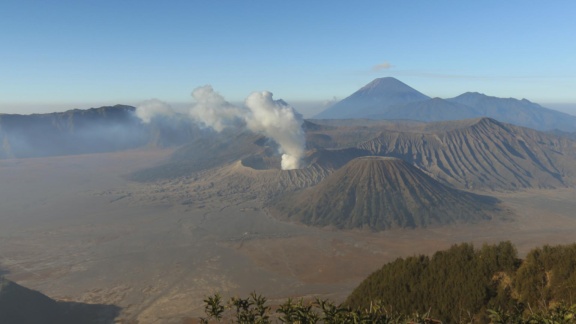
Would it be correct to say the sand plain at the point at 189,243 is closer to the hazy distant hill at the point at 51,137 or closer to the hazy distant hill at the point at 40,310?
the hazy distant hill at the point at 40,310

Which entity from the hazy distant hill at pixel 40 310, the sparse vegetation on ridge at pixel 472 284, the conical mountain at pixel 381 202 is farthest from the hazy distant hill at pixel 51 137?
the sparse vegetation on ridge at pixel 472 284

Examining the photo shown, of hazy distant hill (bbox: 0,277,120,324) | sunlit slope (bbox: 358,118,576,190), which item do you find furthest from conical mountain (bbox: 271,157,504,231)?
hazy distant hill (bbox: 0,277,120,324)

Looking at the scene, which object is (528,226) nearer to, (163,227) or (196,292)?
(196,292)

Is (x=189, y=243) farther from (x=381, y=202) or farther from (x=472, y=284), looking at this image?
(x=472, y=284)

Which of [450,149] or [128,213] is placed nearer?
[128,213]

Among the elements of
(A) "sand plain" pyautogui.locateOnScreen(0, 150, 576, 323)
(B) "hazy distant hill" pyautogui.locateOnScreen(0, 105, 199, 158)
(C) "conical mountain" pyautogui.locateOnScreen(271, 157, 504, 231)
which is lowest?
(A) "sand plain" pyautogui.locateOnScreen(0, 150, 576, 323)

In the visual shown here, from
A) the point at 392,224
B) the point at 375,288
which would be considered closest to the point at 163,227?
the point at 392,224

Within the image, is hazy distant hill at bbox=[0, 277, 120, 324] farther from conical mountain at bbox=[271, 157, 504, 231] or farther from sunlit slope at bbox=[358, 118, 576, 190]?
sunlit slope at bbox=[358, 118, 576, 190]

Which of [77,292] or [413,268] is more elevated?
[413,268]

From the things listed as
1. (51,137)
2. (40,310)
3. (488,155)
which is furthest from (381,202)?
(51,137)
